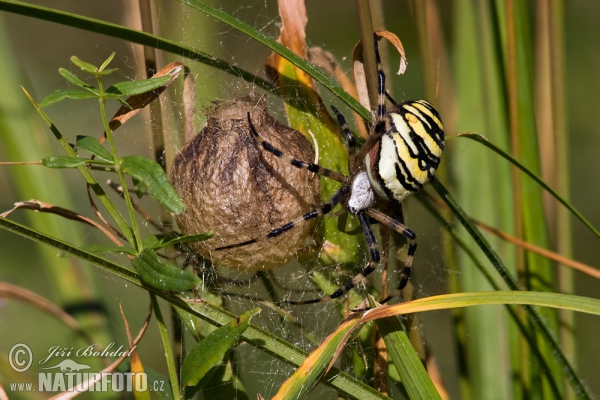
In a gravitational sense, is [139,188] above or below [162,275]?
above

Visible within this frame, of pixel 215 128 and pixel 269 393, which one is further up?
pixel 215 128

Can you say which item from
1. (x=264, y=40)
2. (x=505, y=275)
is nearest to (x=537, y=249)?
(x=505, y=275)

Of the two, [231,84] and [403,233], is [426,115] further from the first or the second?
[231,84]

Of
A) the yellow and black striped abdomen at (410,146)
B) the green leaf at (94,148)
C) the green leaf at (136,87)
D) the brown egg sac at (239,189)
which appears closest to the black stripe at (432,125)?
the yellow and black striped abdomen at (410,146)

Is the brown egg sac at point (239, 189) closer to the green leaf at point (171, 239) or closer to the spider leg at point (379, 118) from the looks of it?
the green leaf at point (171, 239)

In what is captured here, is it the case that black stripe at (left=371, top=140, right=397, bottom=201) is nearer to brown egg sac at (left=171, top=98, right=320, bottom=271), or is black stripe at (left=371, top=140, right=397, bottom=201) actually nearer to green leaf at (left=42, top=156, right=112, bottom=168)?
brown egg sac at (left=171, top=98, right=320, bottom=271)

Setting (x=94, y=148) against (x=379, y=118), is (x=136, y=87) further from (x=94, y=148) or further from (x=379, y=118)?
(x=379, y=118)

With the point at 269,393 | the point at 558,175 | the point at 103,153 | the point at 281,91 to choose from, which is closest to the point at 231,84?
the point at 281,91

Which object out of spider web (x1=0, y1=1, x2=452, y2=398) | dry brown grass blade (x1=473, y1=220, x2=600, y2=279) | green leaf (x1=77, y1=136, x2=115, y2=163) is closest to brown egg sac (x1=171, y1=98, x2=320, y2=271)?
spider web (x1=0, y1=1, x2=452, y2=398)
